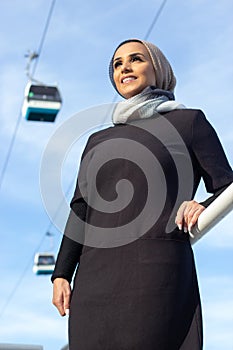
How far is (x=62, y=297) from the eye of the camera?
70.8 inches

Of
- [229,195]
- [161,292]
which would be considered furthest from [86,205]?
[229,195]

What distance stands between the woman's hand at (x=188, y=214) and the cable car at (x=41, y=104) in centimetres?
1222

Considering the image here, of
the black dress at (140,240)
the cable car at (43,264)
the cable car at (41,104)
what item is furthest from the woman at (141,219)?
the cable car at (43,264)

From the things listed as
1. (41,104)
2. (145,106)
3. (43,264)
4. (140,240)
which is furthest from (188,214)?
(43,264)

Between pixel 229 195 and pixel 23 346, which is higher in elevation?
pixel 229 195

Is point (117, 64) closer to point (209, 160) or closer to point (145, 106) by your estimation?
point (145, 106)

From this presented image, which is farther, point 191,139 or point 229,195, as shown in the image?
point 191,139

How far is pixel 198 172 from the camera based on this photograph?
1.79 m

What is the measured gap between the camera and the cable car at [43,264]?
24087mm

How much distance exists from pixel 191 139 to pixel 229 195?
0.45m

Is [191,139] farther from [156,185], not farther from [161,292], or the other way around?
[161,292]

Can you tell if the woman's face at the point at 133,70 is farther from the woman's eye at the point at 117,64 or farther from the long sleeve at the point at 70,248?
the long sleeve at the point at 70,248

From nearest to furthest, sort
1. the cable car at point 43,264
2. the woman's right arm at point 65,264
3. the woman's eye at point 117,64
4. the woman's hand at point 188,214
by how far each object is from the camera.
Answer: the woman's hand at point 188,214
the woman's right arm at point 65,264
the woman's eye at point 117,64
the cable car at point 43,264

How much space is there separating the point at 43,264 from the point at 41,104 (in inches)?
441
